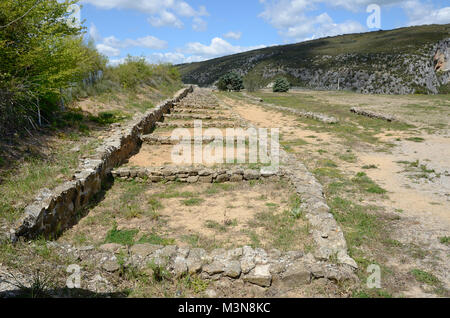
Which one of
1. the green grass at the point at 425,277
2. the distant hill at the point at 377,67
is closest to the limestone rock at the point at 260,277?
the green grass at the point at 425,277

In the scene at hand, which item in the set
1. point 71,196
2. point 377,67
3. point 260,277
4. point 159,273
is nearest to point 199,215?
point 159,273

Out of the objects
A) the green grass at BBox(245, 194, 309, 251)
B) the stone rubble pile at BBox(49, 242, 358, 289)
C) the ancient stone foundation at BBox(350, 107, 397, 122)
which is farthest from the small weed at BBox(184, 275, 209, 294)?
the ancient stone foundation at BBox(350, 107, 397, 122)

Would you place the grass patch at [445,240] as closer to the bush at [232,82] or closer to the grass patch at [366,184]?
the grass patch at [366,184]

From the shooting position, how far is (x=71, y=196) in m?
5.80

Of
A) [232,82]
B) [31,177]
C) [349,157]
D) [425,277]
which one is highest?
[232,82]

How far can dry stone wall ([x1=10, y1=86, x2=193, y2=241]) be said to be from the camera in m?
4.54

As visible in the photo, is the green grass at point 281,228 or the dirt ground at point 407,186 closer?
the dirt ground at point 407,186

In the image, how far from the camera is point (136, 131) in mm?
12047

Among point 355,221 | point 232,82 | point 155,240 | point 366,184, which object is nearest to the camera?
point 155,240

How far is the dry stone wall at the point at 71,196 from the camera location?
454 cm

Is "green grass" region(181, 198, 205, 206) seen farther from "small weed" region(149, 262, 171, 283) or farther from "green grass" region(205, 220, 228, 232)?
"small weed" region(149, 262, 171, 283)

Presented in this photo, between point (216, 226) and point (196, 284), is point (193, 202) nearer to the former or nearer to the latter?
point (216, 226)

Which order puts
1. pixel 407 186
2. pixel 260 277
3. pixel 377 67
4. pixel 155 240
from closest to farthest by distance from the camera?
pixel 260 277
pixel 155 240
pixel 407 186
pixel 377 67

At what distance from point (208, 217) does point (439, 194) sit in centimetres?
555
